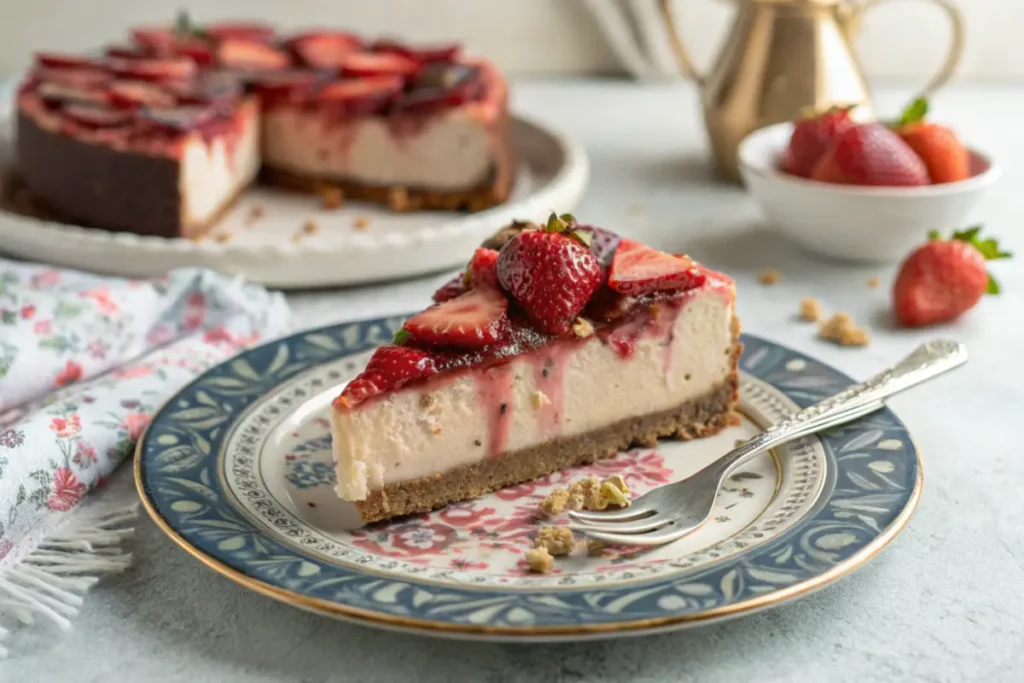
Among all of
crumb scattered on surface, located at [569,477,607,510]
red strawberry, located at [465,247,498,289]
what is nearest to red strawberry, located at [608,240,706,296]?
red strawberry, located at [465,247,498,289]

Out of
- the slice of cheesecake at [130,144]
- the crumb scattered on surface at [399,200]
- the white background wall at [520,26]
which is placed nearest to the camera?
the slice of cheesecake at [130,144]

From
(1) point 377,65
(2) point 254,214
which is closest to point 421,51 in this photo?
(1) point 377,65

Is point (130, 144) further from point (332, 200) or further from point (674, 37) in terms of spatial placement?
point (674, 37)

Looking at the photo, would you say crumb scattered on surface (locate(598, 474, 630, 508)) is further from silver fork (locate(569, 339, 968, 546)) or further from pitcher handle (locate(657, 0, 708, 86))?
pitcher handle (locate(657, 0, 708, 86))

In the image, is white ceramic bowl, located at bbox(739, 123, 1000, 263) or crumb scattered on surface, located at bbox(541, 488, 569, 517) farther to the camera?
white ceramic bowl, located at bbox(739, 123, 1000, 263)

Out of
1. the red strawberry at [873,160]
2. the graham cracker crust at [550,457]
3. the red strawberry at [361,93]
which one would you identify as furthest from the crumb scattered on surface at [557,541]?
→ the red strawberry at [361,93]

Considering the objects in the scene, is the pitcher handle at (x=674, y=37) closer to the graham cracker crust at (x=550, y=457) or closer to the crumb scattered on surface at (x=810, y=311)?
the crumb scattered on surface at (x=810, y=311)
